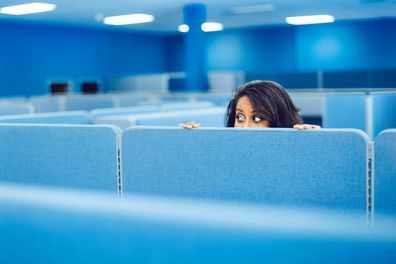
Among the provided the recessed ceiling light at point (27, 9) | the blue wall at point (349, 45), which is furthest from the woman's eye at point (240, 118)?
the blue wall at point (349, 45)

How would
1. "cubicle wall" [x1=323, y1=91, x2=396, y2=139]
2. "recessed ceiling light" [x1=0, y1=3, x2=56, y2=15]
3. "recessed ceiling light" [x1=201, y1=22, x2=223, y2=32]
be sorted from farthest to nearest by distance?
"recessed ceiling light" [x1=201, y1=22, x2=223, y2=32], "recessed ceiling light" [x1=0, y1=3, x2=56, y2=15], "cubicle wall" [x1=323, y1=91, x2=396, y2=139]

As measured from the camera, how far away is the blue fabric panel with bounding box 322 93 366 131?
11.9 ft

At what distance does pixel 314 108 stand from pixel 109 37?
32.4 feet

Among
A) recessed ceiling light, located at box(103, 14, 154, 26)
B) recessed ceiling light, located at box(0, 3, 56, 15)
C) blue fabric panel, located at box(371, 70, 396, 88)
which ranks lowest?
blue fabric panel, located at box(371, 70, 396, 88)

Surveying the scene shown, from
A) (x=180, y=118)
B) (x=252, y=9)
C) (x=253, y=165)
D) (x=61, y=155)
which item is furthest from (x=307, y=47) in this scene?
(x=253, y=165)

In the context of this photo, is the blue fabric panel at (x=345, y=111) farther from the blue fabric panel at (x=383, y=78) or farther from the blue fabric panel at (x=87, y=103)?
the blue fabric panel at (x=383, y=78)

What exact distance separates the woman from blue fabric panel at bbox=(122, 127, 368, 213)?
71 cm

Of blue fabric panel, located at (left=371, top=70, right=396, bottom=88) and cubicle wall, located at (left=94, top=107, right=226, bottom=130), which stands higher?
blue fabric panel, located at (left=371, top=70, right=396, bottom=88)

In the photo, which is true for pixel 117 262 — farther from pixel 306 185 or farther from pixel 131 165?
pixel 131 165

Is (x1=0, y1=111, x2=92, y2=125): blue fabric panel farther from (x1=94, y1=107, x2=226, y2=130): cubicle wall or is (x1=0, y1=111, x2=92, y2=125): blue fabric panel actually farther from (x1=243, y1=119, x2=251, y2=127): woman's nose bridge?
(x1=243, y1=119, x2=251, y2=127): woman's nose bridge

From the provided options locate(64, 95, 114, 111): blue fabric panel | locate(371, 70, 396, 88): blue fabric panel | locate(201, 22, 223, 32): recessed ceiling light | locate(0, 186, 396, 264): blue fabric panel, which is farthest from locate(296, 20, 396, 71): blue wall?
locate(0, 186, 396, 264): blue fabric panel

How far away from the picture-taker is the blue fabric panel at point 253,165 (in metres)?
1.33

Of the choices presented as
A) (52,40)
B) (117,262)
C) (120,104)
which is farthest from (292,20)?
(117,262)

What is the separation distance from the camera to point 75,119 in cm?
264
